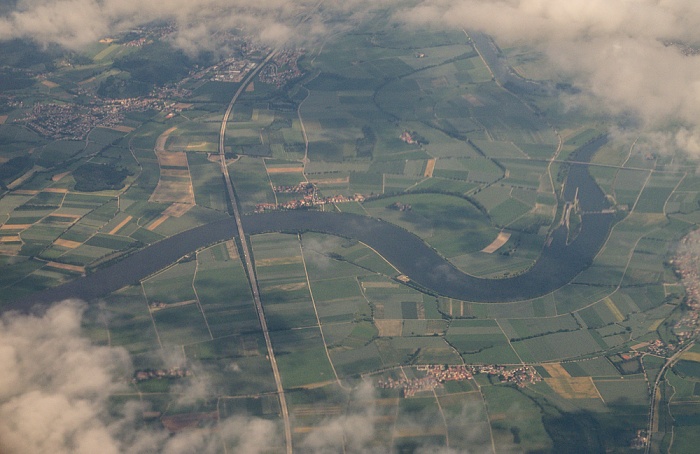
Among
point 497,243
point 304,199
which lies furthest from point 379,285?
point 304,199

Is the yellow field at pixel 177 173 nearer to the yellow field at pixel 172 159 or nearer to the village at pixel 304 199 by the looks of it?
the yellow field at pixel 172 159

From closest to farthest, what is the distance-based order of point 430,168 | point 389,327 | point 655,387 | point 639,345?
1. point 655,387
2. point 639,345
3. point 389,327
4. point 430,168

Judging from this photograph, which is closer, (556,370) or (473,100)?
(556,370)

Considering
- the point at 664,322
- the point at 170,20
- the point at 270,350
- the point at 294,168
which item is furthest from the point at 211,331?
the point at 170,20

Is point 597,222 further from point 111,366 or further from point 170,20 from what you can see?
point 170,20

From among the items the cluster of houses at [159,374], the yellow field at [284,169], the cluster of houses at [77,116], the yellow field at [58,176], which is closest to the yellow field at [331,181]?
the yellow field at [284,169]

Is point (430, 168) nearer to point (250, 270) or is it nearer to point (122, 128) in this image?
point (250, 270)

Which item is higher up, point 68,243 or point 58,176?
point 68,243

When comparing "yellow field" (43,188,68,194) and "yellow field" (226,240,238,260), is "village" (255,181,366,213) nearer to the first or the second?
"yellow field" (226,240,238,260)
